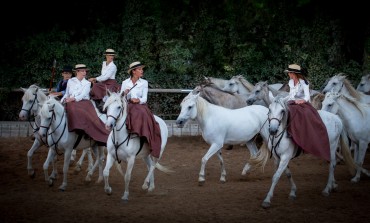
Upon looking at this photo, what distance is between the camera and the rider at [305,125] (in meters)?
9.69

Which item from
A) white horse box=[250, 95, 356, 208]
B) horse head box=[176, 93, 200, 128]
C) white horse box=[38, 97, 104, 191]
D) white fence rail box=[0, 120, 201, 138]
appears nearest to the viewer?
white horse box=[250, 95, 356, 208]

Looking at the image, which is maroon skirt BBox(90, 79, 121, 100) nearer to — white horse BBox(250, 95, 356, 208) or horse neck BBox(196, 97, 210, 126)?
horse neck BBox(196, 97, 210, 126)

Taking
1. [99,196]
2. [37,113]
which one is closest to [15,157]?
[37,113]

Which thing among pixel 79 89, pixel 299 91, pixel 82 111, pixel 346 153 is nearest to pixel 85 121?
pixel 82 111

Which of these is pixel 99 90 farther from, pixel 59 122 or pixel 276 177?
pixel 276 177

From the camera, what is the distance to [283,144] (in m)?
9.56

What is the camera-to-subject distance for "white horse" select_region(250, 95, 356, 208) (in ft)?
30.3

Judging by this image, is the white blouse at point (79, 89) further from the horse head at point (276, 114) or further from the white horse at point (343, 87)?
the white horse at point (343, 87)

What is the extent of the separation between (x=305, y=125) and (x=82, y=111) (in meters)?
4.29

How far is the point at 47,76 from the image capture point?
748 inches

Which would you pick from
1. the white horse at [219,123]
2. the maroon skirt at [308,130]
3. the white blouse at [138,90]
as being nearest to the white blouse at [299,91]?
the maroon skirt at [308,130]

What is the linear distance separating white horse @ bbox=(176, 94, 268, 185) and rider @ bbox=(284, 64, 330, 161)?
150cm

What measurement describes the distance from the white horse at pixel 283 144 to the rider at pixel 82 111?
10.1ft

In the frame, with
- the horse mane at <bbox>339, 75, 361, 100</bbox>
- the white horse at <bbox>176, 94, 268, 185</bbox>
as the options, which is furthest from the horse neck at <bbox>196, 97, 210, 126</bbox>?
the horse mane at <bbox>339, 75, 361, 100</bbox>
